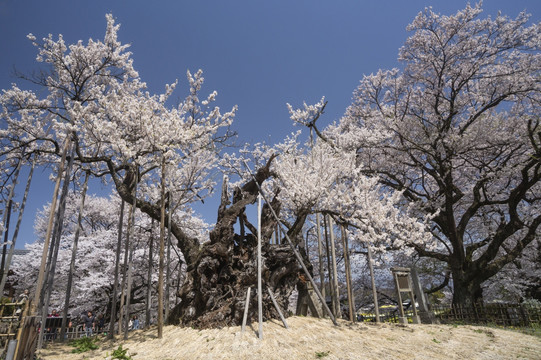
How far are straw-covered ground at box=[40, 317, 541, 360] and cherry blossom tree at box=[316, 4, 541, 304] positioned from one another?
5222mm

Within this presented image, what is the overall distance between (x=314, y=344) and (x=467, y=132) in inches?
533

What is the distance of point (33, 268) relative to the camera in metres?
18.6

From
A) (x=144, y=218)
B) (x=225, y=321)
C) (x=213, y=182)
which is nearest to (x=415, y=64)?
(x=213, y=182)

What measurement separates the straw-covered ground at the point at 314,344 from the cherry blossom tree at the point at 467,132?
5.22m

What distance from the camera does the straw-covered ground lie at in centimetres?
618

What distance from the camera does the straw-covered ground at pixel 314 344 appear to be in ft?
20.3

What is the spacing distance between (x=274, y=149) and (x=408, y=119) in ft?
28.1

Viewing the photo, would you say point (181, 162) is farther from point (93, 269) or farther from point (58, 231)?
point (93, 269)

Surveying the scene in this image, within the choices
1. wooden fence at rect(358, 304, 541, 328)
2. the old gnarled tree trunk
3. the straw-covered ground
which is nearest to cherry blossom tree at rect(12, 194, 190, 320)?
the old gnarled tree trunk

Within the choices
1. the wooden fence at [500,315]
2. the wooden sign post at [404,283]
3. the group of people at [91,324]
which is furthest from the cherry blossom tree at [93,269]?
the wooden fence at [500,315]

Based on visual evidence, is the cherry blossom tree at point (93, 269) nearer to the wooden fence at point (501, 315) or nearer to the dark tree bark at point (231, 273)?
the dark tree bark at point (231, 273)

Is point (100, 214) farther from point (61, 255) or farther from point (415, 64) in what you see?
point (415, 64)

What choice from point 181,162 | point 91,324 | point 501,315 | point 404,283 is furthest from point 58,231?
point 501,315

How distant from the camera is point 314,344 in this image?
22.2ft
